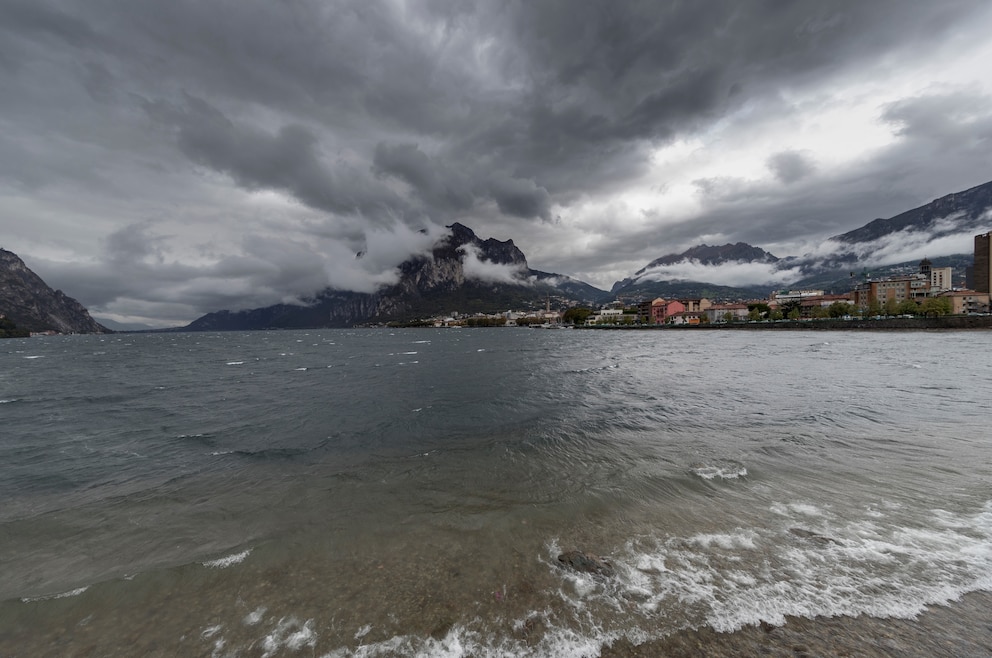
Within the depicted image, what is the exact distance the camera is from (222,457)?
635 inches

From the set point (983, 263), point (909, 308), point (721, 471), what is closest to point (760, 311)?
point (909, 308)

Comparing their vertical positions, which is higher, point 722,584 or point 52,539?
point 722,584

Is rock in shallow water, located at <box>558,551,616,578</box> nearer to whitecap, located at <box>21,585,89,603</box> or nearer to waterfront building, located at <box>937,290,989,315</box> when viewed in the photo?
whitecap, located at <box>21,585,89,603</box>

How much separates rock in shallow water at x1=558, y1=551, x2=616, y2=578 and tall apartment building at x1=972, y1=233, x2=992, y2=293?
25098 centimetres

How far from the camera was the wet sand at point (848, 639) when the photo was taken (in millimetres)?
5035

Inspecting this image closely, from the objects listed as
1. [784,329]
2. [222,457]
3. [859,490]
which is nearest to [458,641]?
[859,490]

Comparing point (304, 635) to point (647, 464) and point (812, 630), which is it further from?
point (647, 464)

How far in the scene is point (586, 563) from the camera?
7457 millimetres

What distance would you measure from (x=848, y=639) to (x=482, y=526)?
6.60m

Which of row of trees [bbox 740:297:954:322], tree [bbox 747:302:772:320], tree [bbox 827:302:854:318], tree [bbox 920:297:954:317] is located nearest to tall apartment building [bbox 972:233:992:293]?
row of trees [bbox 740:297:954:322]

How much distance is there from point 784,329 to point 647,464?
6503 inches

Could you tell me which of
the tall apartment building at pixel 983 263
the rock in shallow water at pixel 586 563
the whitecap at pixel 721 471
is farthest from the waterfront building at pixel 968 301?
the rock in shallow water at pixel 586 563

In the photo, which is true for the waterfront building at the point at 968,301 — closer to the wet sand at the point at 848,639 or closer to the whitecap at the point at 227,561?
the wet sand at the point at 848,639

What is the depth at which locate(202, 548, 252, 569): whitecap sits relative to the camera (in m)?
8.20
